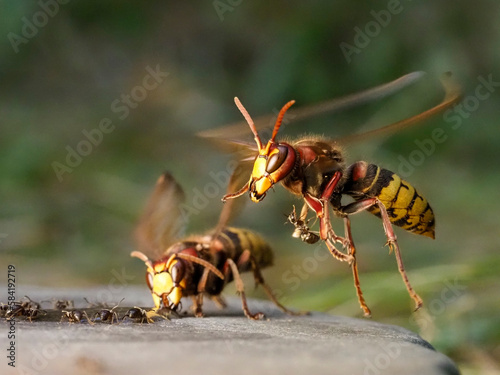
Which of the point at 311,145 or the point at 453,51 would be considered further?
the point at 453,51

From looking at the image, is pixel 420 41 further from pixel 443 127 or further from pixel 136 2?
pixel 136 2

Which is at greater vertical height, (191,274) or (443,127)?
(443,127)

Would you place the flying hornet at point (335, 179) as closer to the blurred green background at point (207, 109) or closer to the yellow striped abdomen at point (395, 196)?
the yellow striped abdomen at point (395, 196)

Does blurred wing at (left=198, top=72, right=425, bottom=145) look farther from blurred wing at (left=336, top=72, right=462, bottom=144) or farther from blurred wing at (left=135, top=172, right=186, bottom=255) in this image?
blurred wing at (left=135, top=172, right=186, bottom=255)

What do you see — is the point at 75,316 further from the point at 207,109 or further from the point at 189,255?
the point at 207,109

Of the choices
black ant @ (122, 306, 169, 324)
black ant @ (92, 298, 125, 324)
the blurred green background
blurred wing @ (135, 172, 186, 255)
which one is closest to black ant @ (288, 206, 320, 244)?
blurred wing @ (135, 172, 186, 255)

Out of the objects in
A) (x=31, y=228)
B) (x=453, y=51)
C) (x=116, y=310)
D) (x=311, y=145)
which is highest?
(x=453, y=51)

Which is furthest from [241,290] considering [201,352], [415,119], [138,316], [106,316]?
[201,352]

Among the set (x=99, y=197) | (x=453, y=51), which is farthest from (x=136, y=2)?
(x=453, y=51)
